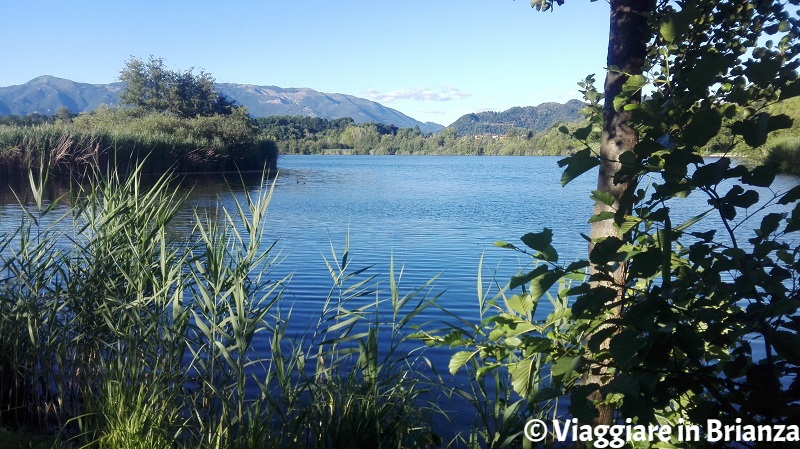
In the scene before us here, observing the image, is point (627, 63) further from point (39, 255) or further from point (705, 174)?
point (39, 255)

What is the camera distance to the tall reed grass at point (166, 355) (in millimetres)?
3418

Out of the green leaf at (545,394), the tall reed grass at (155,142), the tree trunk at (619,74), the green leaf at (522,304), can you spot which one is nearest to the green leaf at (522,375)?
the green leaf at (522,304)

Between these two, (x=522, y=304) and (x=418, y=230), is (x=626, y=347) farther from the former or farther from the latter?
(x=418, y=230)

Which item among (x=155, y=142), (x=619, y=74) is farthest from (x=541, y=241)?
(x=155, y=142)

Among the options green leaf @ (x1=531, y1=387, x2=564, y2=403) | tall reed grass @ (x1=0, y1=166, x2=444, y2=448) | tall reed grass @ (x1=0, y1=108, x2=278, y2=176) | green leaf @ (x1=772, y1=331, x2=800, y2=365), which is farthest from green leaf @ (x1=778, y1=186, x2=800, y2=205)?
tall reed grass @ (x1=0, y1=108, x2=278, y2=176)

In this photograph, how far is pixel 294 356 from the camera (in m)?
3.58

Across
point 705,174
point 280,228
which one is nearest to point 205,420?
point 705,174

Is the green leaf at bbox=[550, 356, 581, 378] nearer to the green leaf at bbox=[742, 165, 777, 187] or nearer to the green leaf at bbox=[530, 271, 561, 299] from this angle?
the green leaf at bbox=[530, 271, 561, 299]

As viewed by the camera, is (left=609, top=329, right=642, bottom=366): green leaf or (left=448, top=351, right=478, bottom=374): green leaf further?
(left=448, top=351, right=478, bottom=374): green leaf

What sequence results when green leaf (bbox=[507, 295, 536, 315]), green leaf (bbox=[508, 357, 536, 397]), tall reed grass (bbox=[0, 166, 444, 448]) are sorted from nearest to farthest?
1. green leaf (bbox=[508, 357, 536, 397])
2. green leaf (bbox=[507, 295, 536, 315])
3. tall reed grass (bbox=[0, 166, 444, 448])

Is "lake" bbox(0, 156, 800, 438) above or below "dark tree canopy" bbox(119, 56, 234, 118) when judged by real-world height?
below

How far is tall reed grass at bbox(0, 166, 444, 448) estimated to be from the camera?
342 centimetres

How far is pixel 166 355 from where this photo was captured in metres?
3.89

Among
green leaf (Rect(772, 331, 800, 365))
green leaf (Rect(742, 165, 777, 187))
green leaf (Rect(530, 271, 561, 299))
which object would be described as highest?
green leaf (Rect(742, 165, 777, 187))
